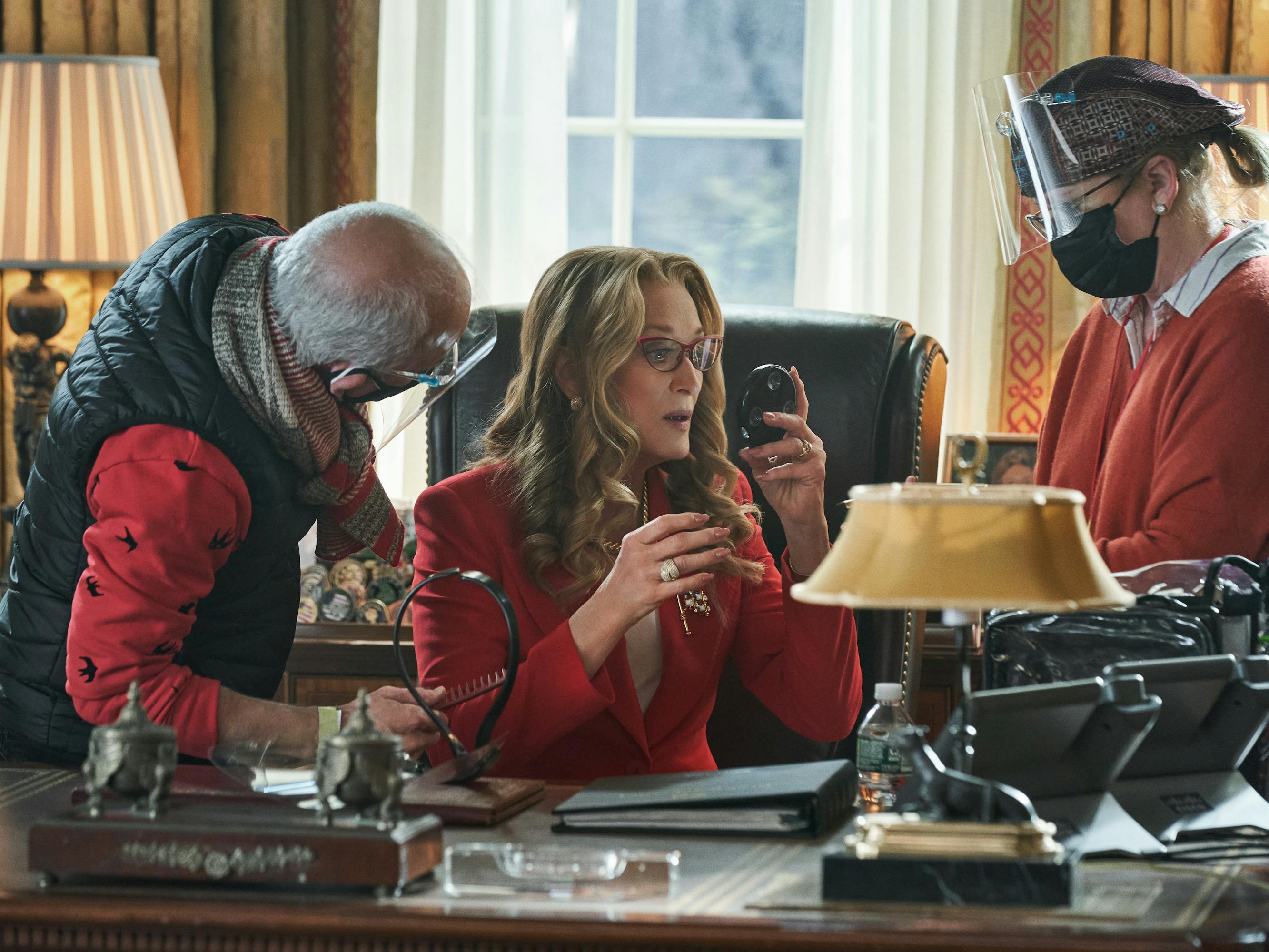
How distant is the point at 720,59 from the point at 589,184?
0.47 m

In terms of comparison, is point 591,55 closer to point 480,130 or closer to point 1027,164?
point 480,130

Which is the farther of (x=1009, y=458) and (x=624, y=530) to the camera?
(x=1009, y=458)

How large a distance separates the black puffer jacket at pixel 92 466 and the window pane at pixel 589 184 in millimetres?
1838

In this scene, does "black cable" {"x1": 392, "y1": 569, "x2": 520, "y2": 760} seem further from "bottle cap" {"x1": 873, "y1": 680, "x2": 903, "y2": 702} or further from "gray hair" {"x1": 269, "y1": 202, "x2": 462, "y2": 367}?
"bottle cap" {"x1": 873, "y1": 680, "x2": 903, "y2": 702}

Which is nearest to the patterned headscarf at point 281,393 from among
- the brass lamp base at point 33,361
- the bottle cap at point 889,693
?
the bottle cap at point 889,693

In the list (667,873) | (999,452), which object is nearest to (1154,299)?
(999,452)

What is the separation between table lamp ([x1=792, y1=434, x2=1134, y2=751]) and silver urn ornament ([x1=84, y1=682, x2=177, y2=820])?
23.4 inches

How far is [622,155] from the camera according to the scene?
143 inches

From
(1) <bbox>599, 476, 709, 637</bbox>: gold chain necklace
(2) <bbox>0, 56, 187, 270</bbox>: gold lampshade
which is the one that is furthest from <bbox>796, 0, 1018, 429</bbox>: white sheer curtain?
(2) <bbox>0, 56, 187, 270</bbox>: gold lampshade

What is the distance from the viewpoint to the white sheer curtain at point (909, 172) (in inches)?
133

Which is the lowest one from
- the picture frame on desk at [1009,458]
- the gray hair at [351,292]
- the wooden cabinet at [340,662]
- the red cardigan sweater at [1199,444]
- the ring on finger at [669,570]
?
the wooden cabinet at [340,662]

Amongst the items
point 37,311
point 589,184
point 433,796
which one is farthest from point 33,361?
point 433,796

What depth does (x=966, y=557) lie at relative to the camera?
1.15 m

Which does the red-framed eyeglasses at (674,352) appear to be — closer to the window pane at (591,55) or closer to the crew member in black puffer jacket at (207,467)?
the crew member in black puffer jacket at (207,467)
